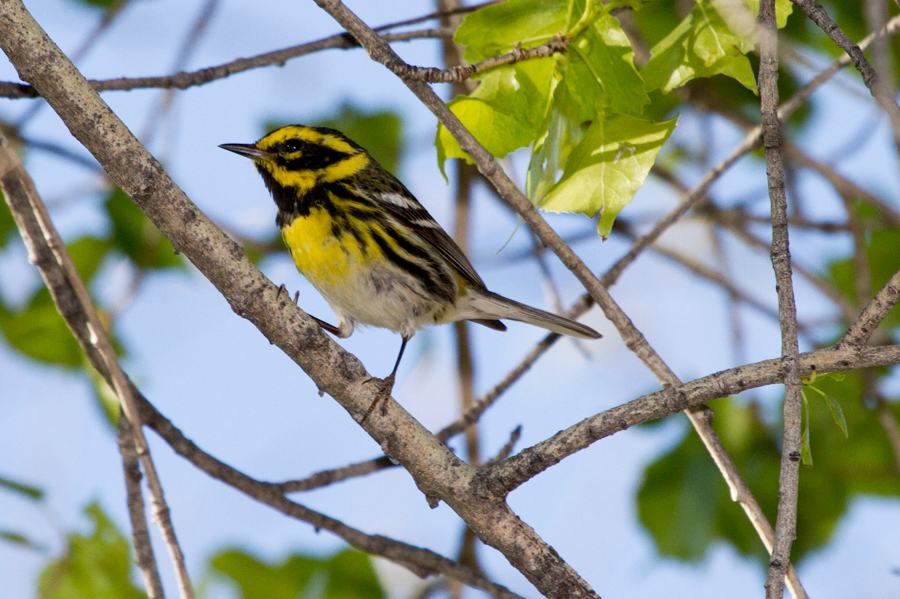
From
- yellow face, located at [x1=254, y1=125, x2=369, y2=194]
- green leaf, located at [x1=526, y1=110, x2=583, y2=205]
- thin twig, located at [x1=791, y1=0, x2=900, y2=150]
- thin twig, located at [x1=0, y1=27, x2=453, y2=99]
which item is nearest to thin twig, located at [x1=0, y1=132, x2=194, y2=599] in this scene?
thin twig, located at [x1=0, y1=27, x2=453, y2=99]

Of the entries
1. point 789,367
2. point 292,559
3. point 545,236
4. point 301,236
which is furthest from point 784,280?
point 292,559

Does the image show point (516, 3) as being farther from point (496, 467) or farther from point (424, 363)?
point (424, 363)

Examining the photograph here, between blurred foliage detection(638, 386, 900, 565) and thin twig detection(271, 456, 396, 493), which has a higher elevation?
blurred foliage detection(638, 386, 900, 565)

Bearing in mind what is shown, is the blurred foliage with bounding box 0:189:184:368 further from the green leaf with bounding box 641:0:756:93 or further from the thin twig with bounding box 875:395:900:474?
the thin twig with bounding box 875:395:900:474

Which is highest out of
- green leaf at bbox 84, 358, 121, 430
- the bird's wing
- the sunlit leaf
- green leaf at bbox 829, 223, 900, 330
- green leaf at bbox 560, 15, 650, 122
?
green leaf at bbox 829, 223, 900, 330

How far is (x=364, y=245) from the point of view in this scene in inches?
151

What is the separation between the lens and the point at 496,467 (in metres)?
2.31

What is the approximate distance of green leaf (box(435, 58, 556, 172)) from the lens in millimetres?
2598

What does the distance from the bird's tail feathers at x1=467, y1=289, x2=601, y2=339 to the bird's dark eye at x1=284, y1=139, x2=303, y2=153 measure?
44.6 inches

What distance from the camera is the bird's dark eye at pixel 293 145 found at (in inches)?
167

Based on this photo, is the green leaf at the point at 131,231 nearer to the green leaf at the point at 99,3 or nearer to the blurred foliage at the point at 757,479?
the green leaf at the point at 99,3

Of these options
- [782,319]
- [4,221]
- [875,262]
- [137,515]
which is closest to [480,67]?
[782,319]

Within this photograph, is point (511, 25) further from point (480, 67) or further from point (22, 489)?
point (22, 489)

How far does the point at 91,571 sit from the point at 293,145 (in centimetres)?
218
